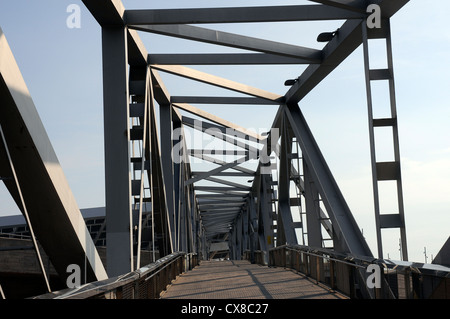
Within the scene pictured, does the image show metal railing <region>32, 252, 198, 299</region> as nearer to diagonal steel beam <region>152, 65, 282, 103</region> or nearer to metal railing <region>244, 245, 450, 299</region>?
metal railing <region>244, 245, 450, 299</region>

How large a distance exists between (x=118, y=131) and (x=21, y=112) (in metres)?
4.37

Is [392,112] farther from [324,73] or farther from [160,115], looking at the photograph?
[160,115]

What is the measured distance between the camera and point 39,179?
261 inches

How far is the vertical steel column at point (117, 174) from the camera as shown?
10.1m

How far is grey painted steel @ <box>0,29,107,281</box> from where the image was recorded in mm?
5605

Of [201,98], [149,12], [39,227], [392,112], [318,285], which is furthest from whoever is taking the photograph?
[201,98]

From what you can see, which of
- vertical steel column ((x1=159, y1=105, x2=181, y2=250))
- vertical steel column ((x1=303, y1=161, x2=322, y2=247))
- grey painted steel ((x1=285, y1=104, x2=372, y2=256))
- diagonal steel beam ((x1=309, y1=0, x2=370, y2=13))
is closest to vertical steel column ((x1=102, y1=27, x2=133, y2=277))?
diagonal steel beam ((x1=309, y1=0, x2=370, y2=13))

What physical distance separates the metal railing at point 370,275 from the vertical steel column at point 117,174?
3662 mm

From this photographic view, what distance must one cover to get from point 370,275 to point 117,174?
4.75 metres

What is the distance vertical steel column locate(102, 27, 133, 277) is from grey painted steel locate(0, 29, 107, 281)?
1501 millimetres

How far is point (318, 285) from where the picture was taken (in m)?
11.8

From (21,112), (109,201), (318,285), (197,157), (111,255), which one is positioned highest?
(197,157)
